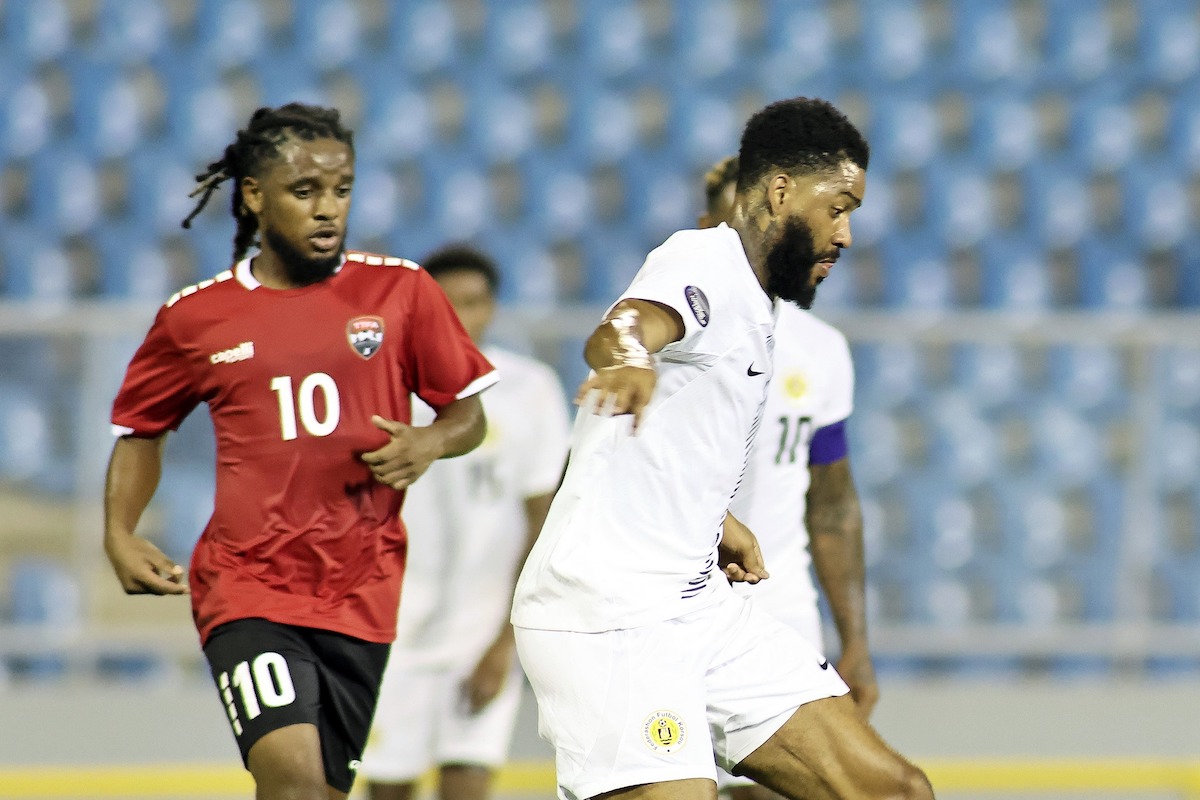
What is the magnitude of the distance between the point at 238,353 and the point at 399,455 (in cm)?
44

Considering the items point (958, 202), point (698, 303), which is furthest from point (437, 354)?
point (958, 202)

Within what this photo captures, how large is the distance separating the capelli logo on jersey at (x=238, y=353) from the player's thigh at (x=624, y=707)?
1.01m

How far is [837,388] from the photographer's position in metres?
4.55

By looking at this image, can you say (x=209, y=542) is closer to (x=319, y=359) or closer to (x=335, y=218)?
(x=319, y=359)

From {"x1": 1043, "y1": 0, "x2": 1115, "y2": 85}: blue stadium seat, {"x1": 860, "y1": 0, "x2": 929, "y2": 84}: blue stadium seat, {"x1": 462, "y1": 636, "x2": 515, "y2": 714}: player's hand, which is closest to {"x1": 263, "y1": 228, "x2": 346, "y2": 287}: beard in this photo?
{"x1": 462, "y1": 636, "x2": 515, "y2": 714}: player's hand

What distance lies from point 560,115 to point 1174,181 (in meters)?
3.65

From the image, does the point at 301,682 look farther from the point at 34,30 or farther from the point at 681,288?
the point at 34,30

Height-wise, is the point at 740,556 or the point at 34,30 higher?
the point at 34,30

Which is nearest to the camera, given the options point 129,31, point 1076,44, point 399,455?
point 399,455

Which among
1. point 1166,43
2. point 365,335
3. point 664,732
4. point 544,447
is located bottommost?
point 664,732

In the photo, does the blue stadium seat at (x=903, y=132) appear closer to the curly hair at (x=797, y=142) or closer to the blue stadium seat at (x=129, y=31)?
the blue stadium seat at (x=129, y=31)

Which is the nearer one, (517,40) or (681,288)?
(681,288)

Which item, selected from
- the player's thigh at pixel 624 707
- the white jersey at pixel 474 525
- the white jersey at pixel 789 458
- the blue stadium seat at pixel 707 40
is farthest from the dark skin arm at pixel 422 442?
the blue stadium seat at pixel 707 40

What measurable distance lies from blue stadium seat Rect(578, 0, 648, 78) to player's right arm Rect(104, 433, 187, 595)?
20.7ft
